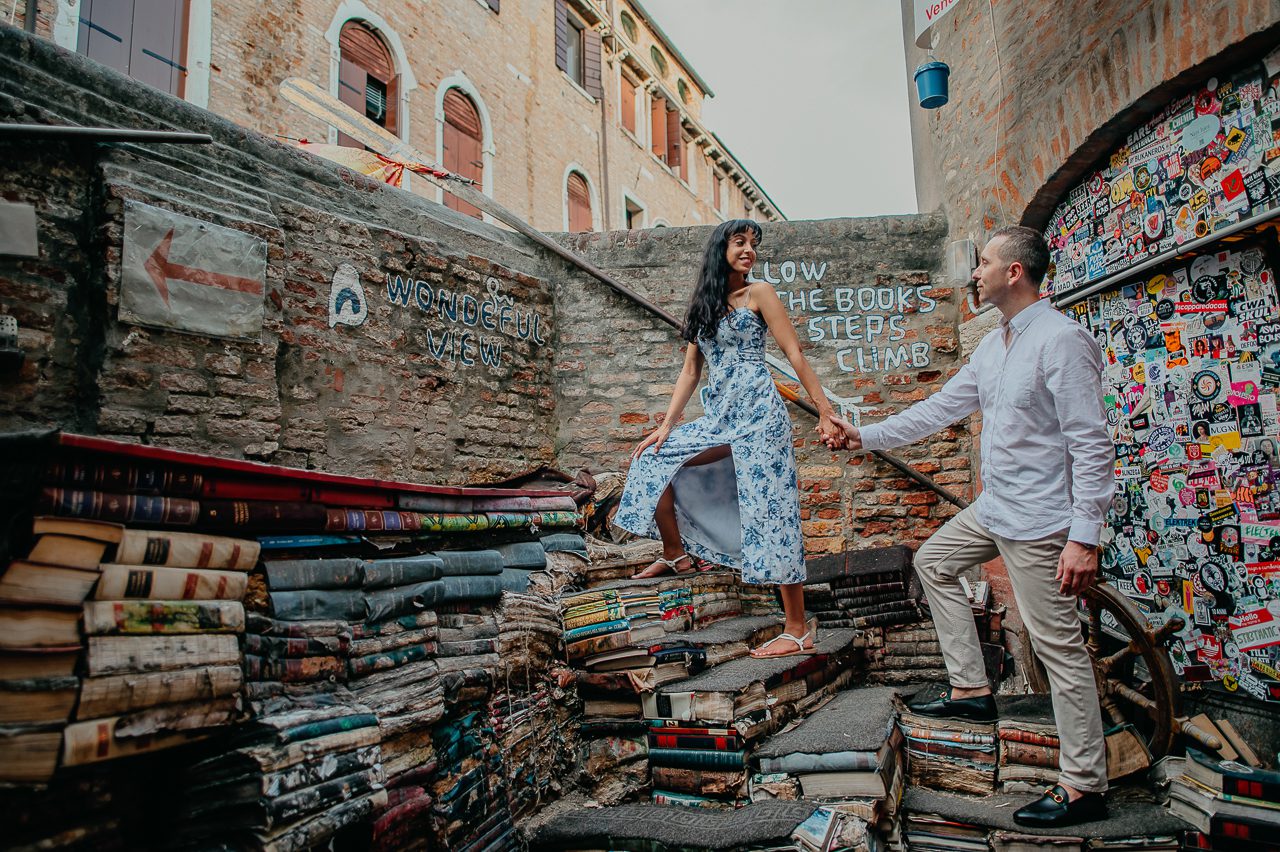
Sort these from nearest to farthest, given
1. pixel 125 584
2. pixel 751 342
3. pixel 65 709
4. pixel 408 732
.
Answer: pixel 65 709, pixel 125 584, pixel 408 732, pixel 751 342

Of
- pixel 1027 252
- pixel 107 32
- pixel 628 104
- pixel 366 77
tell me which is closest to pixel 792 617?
pixel 1027 252

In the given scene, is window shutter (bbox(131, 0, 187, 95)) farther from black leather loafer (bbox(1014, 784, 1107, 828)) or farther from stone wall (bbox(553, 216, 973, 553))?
black leather loafer (bbox(1014, 784, 1107, 828))

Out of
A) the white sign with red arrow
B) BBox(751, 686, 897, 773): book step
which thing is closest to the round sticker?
BBox(751, 686, 897, 773): book step

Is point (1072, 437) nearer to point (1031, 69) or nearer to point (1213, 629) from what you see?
point (1213, 629)

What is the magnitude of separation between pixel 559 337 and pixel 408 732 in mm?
4168

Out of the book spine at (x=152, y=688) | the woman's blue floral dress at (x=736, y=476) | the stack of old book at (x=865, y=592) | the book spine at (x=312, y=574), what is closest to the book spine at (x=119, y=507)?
A: the book spine at (x=312, y=574)

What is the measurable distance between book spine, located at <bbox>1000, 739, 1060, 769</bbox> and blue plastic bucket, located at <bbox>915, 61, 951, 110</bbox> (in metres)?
4.27

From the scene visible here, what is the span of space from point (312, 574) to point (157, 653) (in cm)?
53

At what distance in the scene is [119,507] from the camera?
184cm

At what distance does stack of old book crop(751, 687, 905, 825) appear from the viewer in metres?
2.73

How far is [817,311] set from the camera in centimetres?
578

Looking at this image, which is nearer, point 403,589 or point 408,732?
point 408,732

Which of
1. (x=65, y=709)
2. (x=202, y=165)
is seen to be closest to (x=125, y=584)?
(x=65, y=709)

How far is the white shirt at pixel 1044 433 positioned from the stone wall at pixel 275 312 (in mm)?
3396
